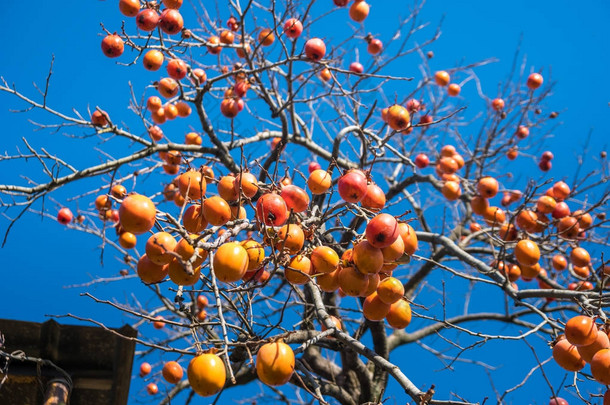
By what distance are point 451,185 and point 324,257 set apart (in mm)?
2641

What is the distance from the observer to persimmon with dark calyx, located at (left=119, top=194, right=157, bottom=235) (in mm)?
1862

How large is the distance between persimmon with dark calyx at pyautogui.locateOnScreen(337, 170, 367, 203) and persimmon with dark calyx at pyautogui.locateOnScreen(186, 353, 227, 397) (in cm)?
84

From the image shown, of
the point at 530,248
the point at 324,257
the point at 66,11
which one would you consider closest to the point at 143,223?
the point at 324,257

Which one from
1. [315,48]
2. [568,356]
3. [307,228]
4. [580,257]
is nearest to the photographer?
[307,228]

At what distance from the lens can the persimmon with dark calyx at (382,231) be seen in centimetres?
191

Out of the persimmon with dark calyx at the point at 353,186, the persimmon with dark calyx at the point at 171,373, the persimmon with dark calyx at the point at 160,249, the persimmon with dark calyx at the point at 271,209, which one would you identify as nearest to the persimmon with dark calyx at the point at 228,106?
the persimmon with dark calyx at the point at 171,373

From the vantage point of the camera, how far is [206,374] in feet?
5.98

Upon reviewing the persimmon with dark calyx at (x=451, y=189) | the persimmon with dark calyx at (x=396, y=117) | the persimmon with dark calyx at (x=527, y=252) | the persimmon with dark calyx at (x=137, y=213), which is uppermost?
the persimmon with dark calyx at (x=451, y=189)

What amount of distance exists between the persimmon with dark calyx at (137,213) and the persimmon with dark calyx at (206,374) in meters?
0.51

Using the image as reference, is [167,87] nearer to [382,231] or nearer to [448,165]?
[448,165]

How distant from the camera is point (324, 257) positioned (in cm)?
208

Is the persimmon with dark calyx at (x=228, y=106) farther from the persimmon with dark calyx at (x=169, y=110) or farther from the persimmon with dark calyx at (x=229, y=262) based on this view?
the persimmon with dark calyx at (x=229, y=262)

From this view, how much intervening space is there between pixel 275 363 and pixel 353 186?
0.77 metres

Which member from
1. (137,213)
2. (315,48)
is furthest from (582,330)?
(315,48)
